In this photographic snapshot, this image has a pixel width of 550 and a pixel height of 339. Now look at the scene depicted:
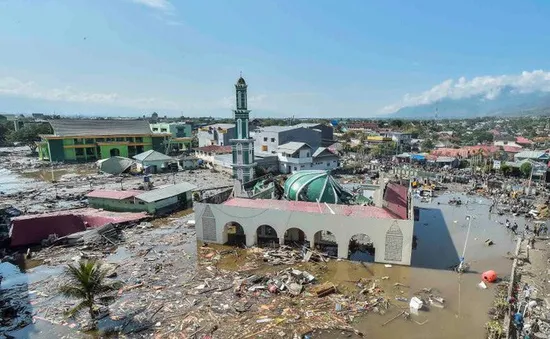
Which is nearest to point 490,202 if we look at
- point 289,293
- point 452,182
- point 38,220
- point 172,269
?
point 452,182

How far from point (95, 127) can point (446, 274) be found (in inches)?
2603

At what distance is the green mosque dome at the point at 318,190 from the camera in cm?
2397

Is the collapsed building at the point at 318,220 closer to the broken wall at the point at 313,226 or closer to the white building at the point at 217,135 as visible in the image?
the broken wall at the point at 313,226

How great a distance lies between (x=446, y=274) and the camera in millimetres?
18359

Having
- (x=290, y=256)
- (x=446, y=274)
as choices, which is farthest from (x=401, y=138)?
(x=290, y=256)

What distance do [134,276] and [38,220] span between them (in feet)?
32.6

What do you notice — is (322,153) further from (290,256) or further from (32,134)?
(32,134)

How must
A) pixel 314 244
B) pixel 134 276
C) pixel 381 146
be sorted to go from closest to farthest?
pixel 134 276 → pixel 314 244 → pixel 381 146

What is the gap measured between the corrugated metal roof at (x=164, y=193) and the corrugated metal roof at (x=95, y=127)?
37648mm

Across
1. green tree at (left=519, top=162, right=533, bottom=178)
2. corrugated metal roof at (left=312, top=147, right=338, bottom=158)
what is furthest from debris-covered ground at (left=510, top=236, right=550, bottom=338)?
corrugated metal roof at (left=312, top=147, right=338, bottom=158)

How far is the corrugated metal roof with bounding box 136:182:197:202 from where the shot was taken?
28.1m

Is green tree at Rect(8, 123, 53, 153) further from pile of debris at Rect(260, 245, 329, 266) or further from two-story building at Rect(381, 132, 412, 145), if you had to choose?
two-story building at Rect(381, 132, 412, 145)

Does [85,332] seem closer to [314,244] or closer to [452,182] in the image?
[314,244]

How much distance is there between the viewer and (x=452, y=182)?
4356cm
